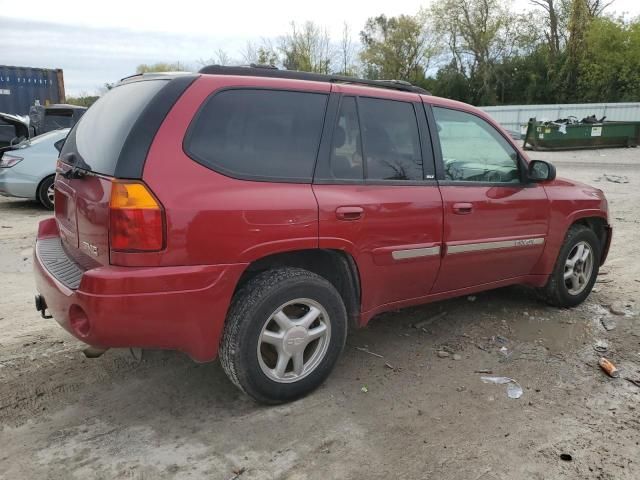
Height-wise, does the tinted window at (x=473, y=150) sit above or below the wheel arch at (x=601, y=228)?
above

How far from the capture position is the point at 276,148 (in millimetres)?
2932

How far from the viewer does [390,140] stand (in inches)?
135

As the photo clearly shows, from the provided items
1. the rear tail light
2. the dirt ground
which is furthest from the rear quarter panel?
the rear tail light

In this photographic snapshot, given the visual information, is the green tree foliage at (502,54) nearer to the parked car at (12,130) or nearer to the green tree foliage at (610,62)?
the green tree foliage at (610,62)

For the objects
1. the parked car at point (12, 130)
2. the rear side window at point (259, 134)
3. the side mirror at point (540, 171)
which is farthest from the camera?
the parked car at point (12, 130)

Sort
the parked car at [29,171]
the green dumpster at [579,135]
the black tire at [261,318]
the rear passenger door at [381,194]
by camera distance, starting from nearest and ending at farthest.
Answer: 1. the black tire at [261,318]
2. the rear passenger door at [381,194]
3. the parked car at [29,171]
4. the green dumpster at [579,135]

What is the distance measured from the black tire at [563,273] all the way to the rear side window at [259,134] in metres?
2.62

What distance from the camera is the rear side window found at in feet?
8.93

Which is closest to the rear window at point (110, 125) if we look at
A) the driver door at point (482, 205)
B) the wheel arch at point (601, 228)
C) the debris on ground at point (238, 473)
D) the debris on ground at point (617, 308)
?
the debris on ground at point (238, 473)

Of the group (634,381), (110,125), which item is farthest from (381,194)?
(634,381)

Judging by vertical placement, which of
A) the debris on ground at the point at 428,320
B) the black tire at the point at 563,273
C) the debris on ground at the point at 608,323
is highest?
the black tire at the point at 563,273

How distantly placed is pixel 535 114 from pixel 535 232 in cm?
2908

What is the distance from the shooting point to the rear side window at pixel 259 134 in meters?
2.72

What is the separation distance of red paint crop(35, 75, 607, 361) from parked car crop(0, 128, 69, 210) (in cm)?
617
